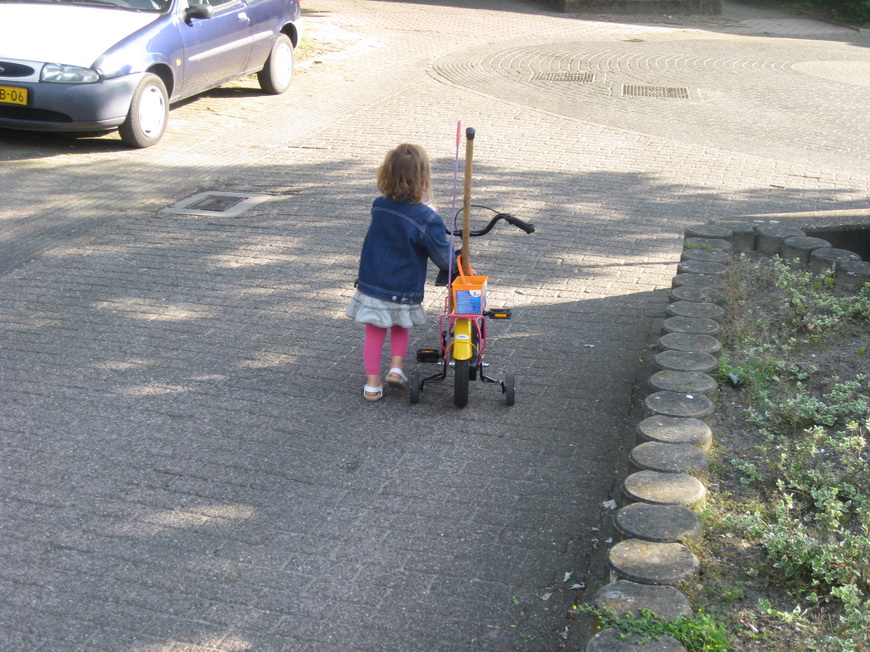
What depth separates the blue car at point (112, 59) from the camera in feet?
30.7

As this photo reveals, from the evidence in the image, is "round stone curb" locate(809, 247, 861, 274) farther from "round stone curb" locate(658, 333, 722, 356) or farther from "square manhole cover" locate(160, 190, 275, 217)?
"square manhole cover" locate(160, 190, 275, 217)

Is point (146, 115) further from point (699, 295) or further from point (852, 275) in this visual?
point (852, 275)

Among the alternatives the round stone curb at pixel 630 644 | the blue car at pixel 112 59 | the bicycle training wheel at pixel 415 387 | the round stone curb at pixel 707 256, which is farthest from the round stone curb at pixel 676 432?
the blue car at pixel 112 59

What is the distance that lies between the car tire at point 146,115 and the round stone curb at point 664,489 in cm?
765

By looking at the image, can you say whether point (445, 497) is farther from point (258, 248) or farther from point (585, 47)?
point (585, 47)

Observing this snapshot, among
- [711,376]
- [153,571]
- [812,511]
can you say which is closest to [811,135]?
[711,376]

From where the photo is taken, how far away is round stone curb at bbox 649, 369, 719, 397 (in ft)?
14.7

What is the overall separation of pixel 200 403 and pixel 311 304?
1.52 m

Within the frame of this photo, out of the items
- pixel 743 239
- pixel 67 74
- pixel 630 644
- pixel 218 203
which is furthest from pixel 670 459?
pixel 67 74

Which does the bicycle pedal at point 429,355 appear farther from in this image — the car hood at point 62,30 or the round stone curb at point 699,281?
the car hood at point 62,30

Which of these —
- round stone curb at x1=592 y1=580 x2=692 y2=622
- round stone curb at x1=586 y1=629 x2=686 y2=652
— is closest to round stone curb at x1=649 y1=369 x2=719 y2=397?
round stone curb at x1=592 y1=580 x2=692 y2=622

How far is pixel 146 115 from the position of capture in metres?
10.1

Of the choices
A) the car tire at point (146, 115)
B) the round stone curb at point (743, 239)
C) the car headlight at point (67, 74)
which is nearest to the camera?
the round stone curb at point (743, 239)

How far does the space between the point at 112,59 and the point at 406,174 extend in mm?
5839
